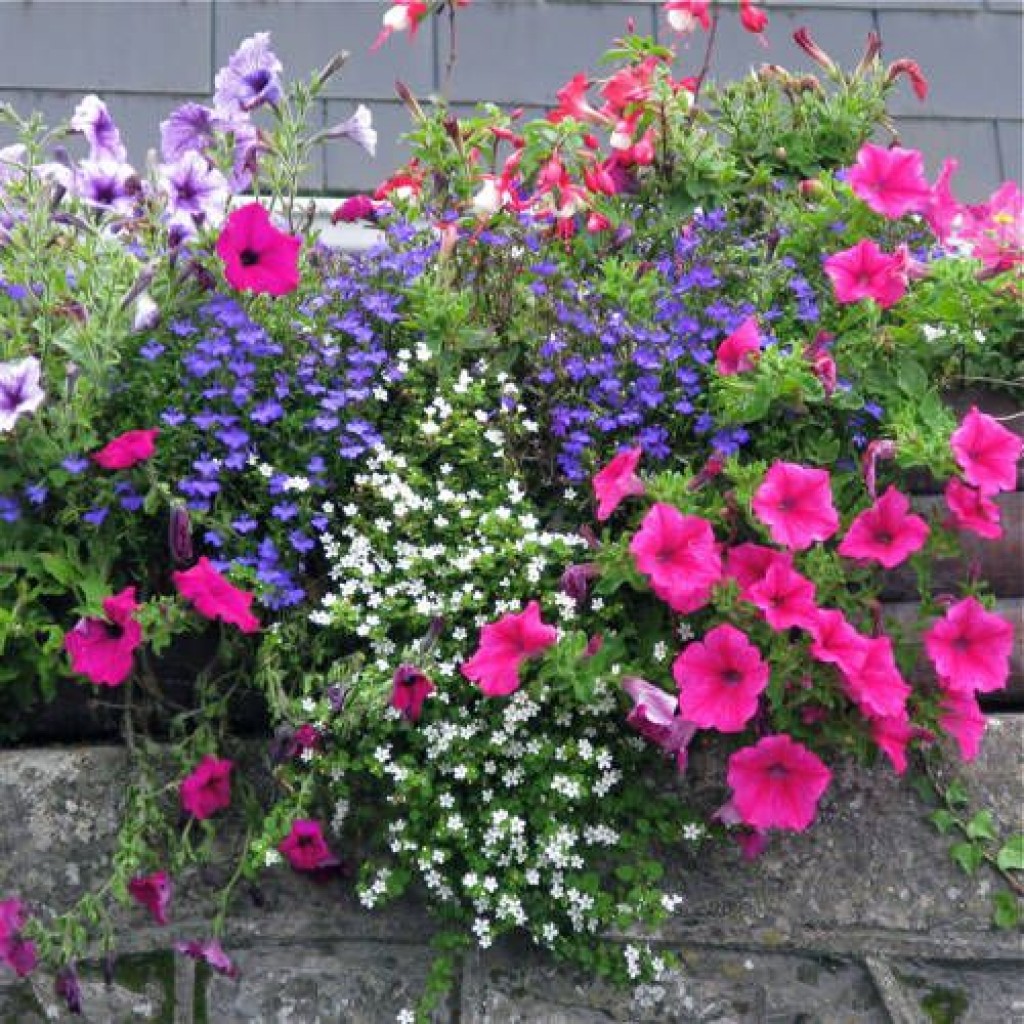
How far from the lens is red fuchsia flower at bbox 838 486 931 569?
2.16 metres

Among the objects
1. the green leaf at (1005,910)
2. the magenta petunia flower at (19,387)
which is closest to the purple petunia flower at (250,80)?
the magenta petunia flower at (19,387)

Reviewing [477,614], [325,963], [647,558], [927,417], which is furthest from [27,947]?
[927,417]

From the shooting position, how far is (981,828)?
2.25 meters

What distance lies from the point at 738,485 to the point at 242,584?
682 mm

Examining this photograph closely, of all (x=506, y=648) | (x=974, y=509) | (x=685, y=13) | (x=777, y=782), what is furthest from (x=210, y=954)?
(x=685, y=13)

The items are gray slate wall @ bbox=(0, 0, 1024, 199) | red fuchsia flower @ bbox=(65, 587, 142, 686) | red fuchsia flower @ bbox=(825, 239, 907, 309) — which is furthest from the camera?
gray slate wall @ bbox=(0, 0, 1024, 199)

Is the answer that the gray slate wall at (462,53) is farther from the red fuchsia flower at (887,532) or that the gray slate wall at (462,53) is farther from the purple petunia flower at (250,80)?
the red fuchsia flower at (887,532)

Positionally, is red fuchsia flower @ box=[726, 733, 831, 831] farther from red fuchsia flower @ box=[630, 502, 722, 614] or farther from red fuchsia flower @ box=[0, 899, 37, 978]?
red fuchsia flower @ box=[0, 899, 37, 978]

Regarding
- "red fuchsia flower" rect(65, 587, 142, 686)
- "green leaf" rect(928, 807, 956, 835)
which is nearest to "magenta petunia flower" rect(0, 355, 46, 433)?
"red fuchsia flower" rect(65, 587, 142, 686)

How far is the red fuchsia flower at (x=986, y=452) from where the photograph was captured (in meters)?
2.18

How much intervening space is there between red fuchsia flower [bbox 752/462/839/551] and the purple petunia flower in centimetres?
95

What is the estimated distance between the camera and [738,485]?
223cm

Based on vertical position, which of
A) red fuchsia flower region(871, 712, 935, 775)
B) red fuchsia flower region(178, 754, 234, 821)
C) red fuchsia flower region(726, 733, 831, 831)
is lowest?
red fuchsia flower region(178, 754, 234, 821)

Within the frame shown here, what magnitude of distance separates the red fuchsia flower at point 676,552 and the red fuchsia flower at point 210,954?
28.1 inches
